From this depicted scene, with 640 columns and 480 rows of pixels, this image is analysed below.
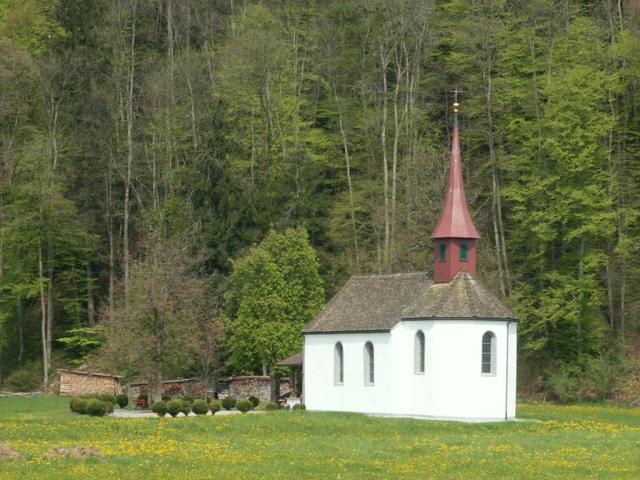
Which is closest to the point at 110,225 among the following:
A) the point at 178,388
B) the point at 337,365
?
the point at 178,388

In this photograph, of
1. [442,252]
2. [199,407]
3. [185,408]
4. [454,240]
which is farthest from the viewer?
[442,252]

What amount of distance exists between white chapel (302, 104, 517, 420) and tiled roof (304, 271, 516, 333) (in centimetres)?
5

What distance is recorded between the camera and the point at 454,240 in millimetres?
56688

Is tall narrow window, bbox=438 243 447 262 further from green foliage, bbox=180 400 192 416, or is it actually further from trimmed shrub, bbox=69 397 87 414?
trimmed shrub, bbox=69 397 87 414

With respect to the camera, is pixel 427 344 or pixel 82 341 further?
pixel 82 341

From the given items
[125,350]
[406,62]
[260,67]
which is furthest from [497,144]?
[125,350]

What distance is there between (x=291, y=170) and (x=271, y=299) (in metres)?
11.9

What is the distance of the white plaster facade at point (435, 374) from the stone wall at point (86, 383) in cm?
1658

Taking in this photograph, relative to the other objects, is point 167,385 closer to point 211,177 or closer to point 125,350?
point 125,350

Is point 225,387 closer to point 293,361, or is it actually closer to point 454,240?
point 293,361

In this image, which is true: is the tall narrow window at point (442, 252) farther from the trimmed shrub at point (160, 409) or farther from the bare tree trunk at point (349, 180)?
the bare tree trunk at point (349, 180)

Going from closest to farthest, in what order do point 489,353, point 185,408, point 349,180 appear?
point 185,408
point 489,353
point 349,180

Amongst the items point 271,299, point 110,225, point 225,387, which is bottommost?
point 225,387

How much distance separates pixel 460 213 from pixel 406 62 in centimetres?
2193
